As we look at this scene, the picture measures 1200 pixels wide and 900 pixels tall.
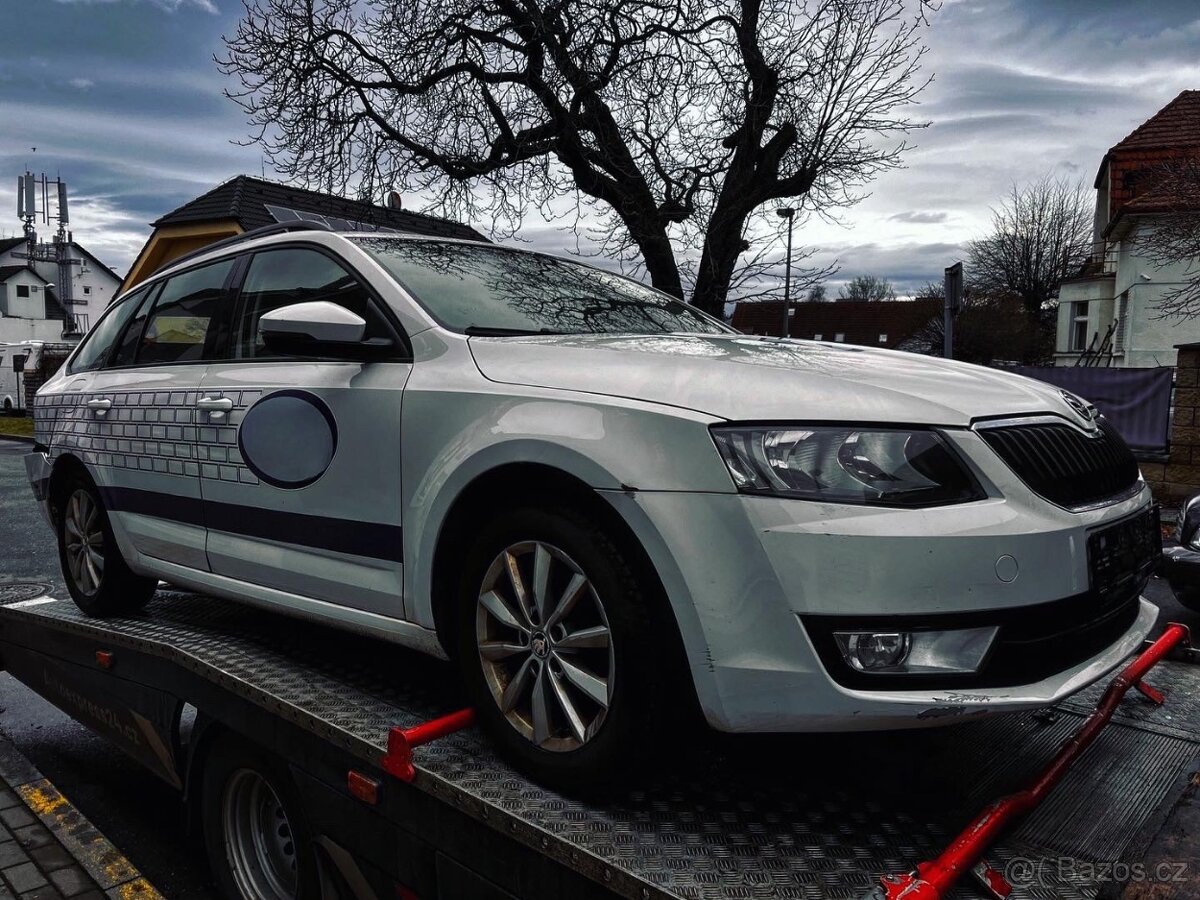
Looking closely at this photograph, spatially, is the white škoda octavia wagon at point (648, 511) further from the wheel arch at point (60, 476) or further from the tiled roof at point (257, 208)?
the tiled roof at point (257, 208)

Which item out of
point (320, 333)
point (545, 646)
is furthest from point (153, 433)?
point (545, 646)

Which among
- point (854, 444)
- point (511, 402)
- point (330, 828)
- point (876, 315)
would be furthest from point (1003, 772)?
point (876, 315)

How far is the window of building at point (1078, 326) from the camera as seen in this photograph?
33.0 meters

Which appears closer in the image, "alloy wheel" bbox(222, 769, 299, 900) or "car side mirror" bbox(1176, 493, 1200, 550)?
"alloy wheel" bbox(222, 769, 299, 900)

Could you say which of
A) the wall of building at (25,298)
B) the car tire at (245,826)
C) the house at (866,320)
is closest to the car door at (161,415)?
the car tire at (245,826)

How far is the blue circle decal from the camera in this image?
2730mm

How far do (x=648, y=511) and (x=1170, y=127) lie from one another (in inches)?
1099

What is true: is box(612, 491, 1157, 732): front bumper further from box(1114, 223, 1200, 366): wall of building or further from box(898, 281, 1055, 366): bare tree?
box(898, 281, 1055, 366): bare tree

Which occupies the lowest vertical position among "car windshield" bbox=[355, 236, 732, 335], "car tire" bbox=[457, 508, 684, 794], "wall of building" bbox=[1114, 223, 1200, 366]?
"car tire" bbox=[457, 508, 684, 794]

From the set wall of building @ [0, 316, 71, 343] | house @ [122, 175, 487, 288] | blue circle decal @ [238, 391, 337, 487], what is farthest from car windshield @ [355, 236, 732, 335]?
wall of building @ [0, 316, 71, 343]

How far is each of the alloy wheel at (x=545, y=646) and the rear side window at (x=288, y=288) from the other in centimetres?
98

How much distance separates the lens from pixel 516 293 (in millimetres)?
2959

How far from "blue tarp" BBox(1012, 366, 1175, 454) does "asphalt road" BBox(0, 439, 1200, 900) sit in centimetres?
547

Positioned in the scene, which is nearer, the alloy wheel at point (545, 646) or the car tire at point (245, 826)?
the alloy wheel at point (545, 646)
